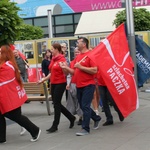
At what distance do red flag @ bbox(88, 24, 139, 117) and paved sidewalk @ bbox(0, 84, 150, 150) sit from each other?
465 millimetres

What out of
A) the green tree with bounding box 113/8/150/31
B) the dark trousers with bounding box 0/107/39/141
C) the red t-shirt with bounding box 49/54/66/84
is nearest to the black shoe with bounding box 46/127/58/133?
the dark trousers with bounding box 0/107/39/141

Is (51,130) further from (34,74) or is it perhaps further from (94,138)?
(34,74)

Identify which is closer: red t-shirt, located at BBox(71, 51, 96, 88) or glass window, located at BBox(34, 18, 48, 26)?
red t-shirt, located at BBox(71, 51, 96, 88)

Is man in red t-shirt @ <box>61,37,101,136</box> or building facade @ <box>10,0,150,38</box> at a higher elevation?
building facade @ <box>10,0,150,38</box>

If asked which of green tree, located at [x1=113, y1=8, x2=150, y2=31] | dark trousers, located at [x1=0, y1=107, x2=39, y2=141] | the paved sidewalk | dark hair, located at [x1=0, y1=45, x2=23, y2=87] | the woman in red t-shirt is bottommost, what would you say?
the paved sidewalk

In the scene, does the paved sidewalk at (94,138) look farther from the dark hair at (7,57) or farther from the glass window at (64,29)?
the glass window at (64,29)

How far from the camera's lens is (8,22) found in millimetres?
8031

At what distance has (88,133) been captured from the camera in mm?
7773

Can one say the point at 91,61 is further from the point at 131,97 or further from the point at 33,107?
the point at 33,107

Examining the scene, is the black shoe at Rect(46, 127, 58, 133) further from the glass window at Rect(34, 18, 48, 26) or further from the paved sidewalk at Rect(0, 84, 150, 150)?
the glass window at Rect(34, 18, 48, 26)

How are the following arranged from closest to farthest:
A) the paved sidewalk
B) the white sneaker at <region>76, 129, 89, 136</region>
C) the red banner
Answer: the paved sidewalk < the white sneaker at <region>76, 129, 89, 136</region> < the red banner

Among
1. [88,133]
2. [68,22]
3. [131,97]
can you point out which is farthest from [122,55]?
[68,22]

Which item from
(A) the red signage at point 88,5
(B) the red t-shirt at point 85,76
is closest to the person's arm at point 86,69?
(B) the red t-shirt at point 85,76

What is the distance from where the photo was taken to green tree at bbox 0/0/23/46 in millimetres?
8000
